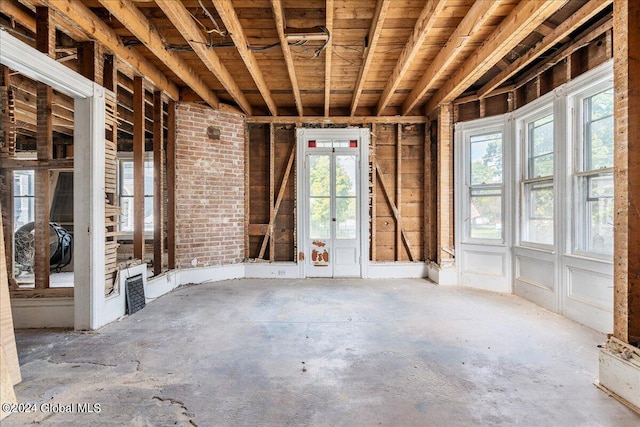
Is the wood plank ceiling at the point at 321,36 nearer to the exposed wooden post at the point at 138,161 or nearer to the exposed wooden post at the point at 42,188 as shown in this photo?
the exposed wooden post at the point at 138,161

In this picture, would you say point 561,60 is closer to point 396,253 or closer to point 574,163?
point 574,163

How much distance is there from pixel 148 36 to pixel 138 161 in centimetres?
165

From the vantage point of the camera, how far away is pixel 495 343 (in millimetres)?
3039

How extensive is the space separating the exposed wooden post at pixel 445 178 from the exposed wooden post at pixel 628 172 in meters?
3.22

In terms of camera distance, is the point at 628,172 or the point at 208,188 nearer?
the point at 628,172

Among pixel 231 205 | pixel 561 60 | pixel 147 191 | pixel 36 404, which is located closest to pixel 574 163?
pixel 561 60

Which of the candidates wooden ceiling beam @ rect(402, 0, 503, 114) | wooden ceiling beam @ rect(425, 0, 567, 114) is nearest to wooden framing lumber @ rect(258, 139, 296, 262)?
wooden ceiling beam @ rect(402, 0, 503, 114)

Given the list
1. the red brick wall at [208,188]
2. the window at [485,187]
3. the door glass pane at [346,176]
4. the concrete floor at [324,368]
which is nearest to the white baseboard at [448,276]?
the window at [485,187]

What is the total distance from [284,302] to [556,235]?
367 cm

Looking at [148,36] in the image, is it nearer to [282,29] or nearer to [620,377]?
[282,29]

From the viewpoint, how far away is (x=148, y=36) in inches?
134

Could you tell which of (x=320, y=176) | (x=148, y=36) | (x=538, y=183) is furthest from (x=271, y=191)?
(x=538, y=183)

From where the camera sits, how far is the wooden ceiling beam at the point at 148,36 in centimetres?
294

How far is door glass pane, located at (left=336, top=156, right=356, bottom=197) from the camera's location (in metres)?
6.03
